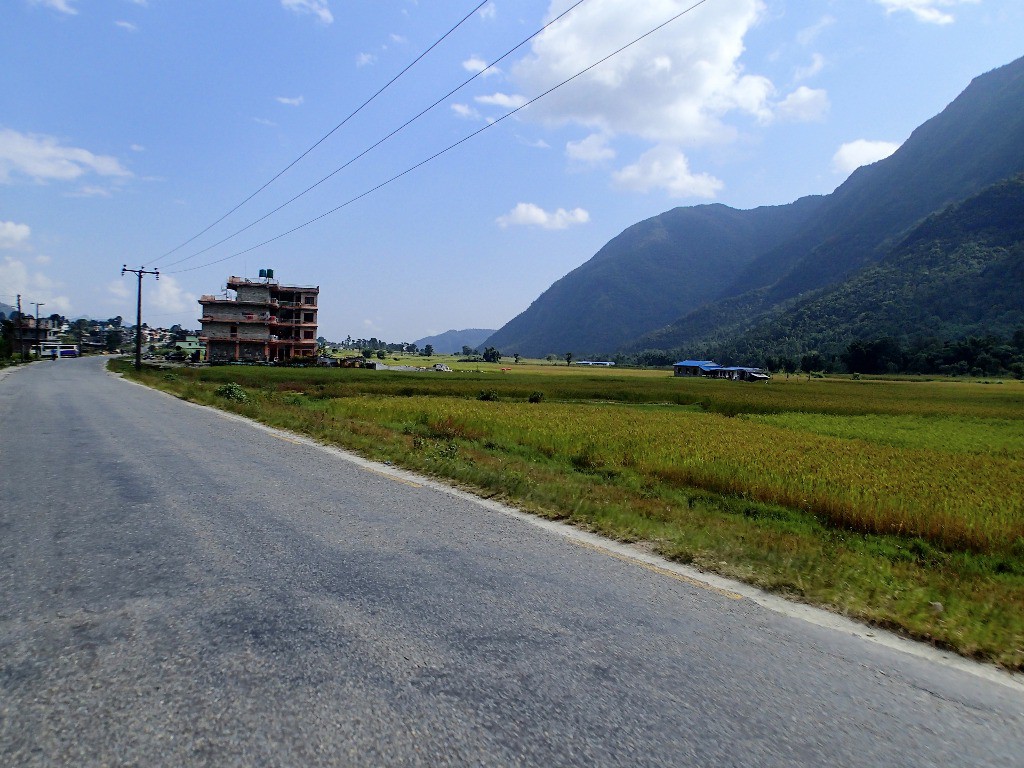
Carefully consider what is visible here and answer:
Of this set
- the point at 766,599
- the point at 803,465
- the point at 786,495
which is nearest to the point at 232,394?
the point at 803,465

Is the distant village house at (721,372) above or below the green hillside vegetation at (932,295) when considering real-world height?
below

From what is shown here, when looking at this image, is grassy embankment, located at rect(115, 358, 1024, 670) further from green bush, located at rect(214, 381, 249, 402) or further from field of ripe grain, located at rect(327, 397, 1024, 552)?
green bush, located at rect(214, 381, 249, 402)

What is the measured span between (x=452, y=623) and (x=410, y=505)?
438 cm

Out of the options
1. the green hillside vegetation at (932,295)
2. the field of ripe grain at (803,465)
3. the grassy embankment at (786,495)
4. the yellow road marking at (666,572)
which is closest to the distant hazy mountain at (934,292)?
the green hillside vegetation at (932,295)

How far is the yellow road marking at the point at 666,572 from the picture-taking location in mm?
5830

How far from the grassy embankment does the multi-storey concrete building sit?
72.9 metres

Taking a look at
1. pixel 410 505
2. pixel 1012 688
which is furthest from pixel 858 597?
pixel 410 505

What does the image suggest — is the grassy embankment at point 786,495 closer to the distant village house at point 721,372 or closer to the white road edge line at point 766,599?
the white road edge line at point 766,599

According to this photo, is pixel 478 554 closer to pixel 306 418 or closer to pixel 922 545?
pixel 922 545

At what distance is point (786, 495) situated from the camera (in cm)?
1186

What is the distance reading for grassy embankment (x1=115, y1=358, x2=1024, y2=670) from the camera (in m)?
6.07

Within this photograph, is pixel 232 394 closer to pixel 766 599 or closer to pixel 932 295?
pixel 766 599

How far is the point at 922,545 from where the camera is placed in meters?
9.29

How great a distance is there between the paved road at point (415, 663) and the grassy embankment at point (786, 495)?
47.4 inches
